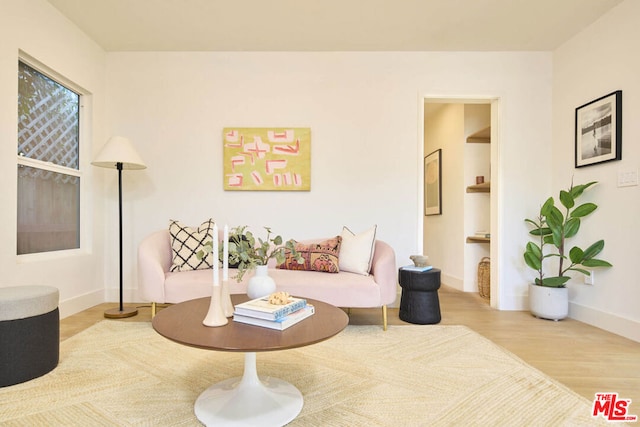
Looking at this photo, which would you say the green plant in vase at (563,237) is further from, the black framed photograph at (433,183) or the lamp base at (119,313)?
the lamp base at (119,313)

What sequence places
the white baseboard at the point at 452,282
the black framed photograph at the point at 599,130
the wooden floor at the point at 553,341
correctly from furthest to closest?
1. the white baseboard at the point at 452,282
2. the black framed photograph at the point at 599,130
3. the wooden floor at the point at 553,341

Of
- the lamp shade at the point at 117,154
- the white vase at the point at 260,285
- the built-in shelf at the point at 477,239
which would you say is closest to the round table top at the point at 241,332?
the white vase at the point at 260,285

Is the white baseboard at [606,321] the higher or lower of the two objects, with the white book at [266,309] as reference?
lower

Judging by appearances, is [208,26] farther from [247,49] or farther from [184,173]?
[184,173]

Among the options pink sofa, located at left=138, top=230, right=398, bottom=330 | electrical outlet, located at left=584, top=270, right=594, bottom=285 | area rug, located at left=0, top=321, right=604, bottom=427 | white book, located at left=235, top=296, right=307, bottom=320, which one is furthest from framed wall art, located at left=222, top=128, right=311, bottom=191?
Answer: electrical outlet, located at left=584, top=270, right=594, bottom=285

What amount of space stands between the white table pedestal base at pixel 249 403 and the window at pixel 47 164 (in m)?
2.11

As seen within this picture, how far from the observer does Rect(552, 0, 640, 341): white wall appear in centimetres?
255

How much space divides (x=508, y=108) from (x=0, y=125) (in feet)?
14.0

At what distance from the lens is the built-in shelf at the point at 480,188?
12.7 feet

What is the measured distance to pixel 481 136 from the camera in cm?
416

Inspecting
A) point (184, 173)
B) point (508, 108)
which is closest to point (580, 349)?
point (508, 108)

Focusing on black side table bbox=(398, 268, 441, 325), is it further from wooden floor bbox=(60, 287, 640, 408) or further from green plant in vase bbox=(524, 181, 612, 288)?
green plant in vase bbox=(524, 181, 612, 288)

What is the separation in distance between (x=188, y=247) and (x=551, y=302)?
3162 millimetres

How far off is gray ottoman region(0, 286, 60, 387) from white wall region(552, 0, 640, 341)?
382 cm
